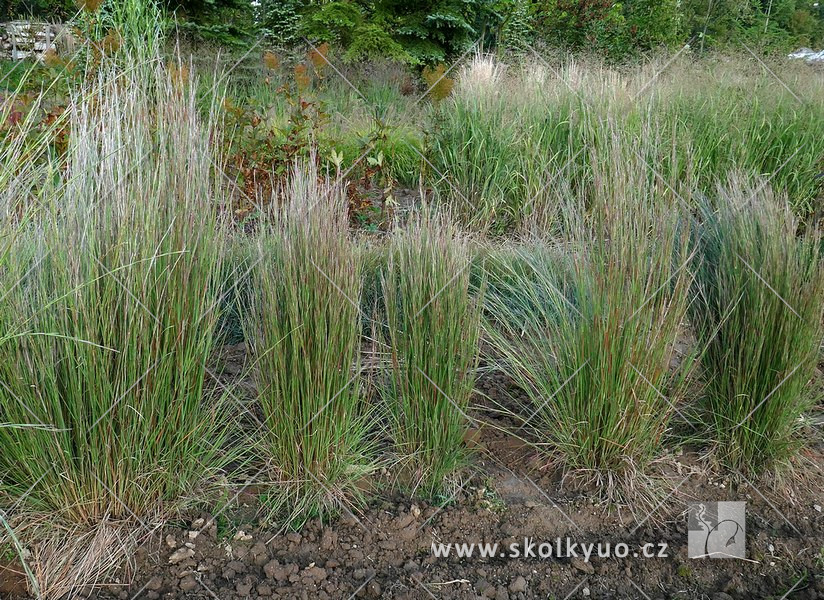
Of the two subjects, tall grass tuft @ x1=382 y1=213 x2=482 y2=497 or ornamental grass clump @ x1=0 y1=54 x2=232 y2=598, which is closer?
ornamental grass clump @ x1=0 y1=54 x2=232 y2=598

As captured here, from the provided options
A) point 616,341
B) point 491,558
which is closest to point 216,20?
point 616,341

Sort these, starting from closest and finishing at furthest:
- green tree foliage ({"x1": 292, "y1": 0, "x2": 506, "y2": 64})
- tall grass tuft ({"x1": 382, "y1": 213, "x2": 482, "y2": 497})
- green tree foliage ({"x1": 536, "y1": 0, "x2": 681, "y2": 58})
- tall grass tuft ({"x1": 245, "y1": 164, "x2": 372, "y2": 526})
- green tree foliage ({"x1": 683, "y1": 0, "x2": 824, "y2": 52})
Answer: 1. tall grass tuft ({"x1": 245, "y1": 164, "x2": 372, "y2": 526})
2. tall grass tuft ({"x1": 382, "y1": 213, "x2": 482, "y2": 497})
3. green tree foliage ({"x1": 683, "y1": 0, "x2": 824, "y2": 52})
4. green tree foliage ({"x1": 292, "y1": 0, "x2": 506, "y2": 64})
5. green tree foliage ({"x1": 536, "y1": 0, "x2": 681, "y2": 58})

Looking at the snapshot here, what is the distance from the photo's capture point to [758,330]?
2.23m

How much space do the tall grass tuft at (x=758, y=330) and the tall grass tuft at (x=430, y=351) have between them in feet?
2.69

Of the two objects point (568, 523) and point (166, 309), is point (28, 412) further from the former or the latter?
point (568, 523)

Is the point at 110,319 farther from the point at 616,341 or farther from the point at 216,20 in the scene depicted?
the point at 216,20

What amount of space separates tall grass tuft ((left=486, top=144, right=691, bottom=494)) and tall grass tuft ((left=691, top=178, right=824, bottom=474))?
17cm

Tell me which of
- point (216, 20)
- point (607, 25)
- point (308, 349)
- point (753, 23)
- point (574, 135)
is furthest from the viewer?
point (753, 23)

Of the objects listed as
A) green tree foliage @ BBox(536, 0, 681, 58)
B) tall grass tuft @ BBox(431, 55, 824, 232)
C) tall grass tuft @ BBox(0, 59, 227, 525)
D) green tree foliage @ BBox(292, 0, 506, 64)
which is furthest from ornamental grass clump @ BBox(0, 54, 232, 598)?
green tree foliage @ BBox(536, 0, 681, 58)

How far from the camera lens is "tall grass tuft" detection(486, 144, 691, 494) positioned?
209 centimetres

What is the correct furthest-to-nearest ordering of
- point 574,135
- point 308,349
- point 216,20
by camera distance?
point 216,20
point 574,135
point 308,349

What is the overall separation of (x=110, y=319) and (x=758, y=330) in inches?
78.6

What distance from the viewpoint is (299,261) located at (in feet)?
6.42

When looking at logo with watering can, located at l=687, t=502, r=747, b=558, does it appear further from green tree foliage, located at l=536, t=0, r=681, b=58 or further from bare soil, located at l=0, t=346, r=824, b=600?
green tree foliage, located at l=536, t=0, r=681, b=58
